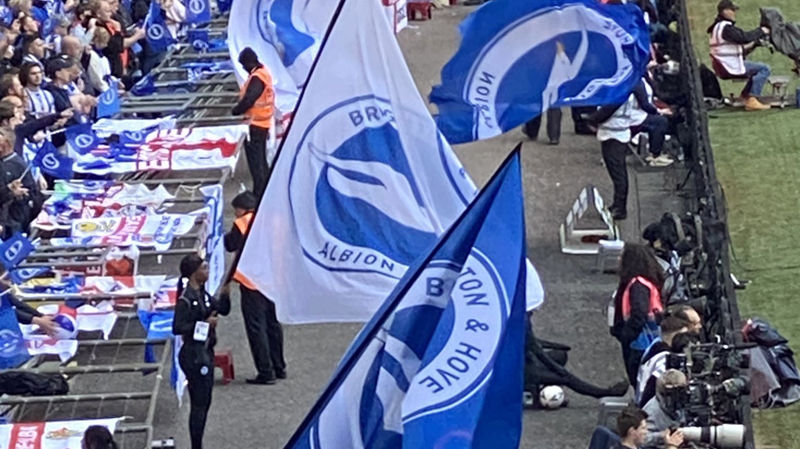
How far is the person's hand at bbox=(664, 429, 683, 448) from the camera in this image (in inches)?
496

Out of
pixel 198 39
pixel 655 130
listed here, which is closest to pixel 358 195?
pixel 655 130

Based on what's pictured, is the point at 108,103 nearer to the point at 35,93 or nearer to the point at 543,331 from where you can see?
the point at 35,93

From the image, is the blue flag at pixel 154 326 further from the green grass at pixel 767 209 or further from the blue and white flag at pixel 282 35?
the blue and white flag at pixel 282 35

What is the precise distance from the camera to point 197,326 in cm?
1423

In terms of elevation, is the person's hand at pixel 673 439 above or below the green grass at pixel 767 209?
above

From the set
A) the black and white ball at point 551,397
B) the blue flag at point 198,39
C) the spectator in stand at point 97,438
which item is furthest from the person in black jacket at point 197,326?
the blue flag at point 198,39

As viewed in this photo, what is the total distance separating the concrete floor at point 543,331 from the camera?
1562 cm

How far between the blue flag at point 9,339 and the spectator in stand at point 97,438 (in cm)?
282

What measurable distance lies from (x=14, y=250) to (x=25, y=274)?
0.40 m

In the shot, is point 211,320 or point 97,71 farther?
point 97,71

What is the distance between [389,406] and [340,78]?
4.38m

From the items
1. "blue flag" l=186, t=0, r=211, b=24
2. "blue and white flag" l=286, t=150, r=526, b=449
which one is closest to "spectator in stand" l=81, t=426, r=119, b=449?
"blue and white flag" l=286, t=150, r=526, b=449

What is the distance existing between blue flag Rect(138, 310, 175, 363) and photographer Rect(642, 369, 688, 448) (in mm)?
4304

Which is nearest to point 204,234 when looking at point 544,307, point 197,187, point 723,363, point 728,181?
point 197,187
